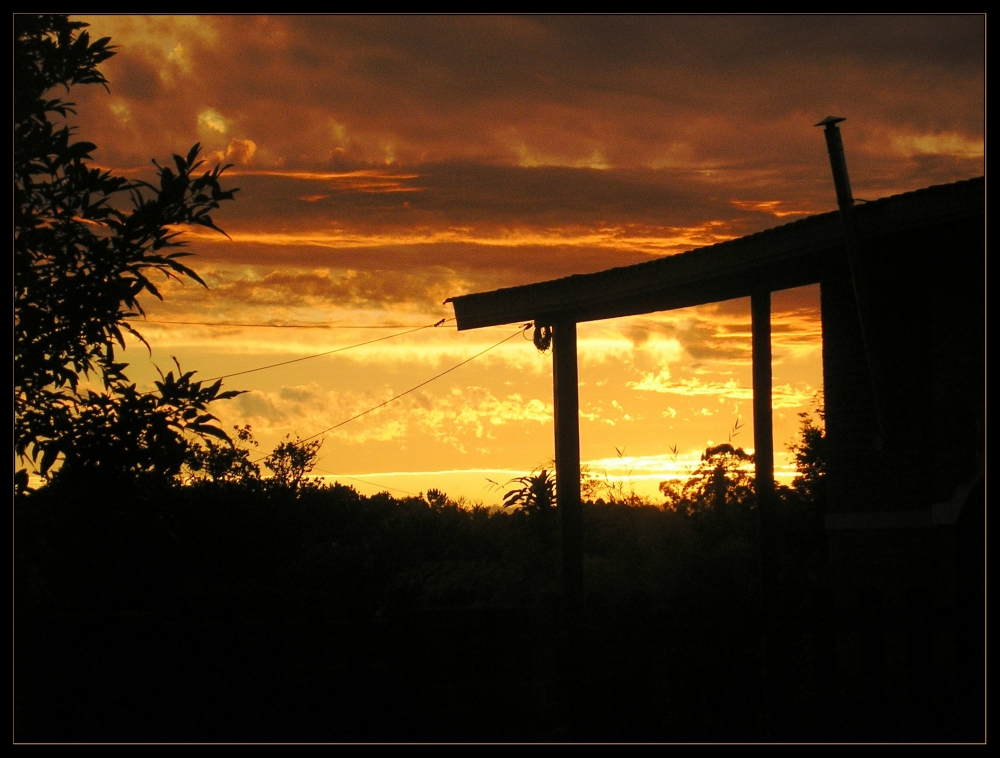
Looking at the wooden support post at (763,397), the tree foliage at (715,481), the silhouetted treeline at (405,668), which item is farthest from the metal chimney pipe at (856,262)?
the tree foliage at (715,481)

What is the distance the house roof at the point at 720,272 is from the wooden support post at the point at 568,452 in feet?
1.35

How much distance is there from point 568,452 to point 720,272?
3507 mm

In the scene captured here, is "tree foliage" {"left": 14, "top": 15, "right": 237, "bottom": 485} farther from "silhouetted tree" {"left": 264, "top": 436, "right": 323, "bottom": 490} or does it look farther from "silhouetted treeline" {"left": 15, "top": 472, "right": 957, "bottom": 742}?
"silhouetted tree" {"left": 264, "top": 436, "right": 323, "bottom": 490}

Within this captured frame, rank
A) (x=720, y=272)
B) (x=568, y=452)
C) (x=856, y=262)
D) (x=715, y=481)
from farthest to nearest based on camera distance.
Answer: (x=715, y=481) → (x=568, y=452) → (x=720, y=272) → (x=856, y=262)

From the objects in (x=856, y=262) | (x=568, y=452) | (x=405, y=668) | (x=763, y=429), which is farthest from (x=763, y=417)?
(x=405, y=668)

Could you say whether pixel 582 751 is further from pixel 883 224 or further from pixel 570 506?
pixel 570 506

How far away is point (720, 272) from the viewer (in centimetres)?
1129

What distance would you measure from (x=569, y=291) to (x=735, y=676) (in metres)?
6.71

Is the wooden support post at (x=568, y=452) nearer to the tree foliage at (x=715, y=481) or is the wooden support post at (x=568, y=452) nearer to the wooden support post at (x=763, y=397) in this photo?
the wooden support post at (x=763, y=397)

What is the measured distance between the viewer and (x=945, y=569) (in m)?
10.6

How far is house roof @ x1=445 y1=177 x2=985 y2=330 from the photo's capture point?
949 cm

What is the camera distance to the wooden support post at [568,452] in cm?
1356

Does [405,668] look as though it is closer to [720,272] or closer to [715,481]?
[720,272]

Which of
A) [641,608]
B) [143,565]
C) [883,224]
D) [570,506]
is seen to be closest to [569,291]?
[570,506]
